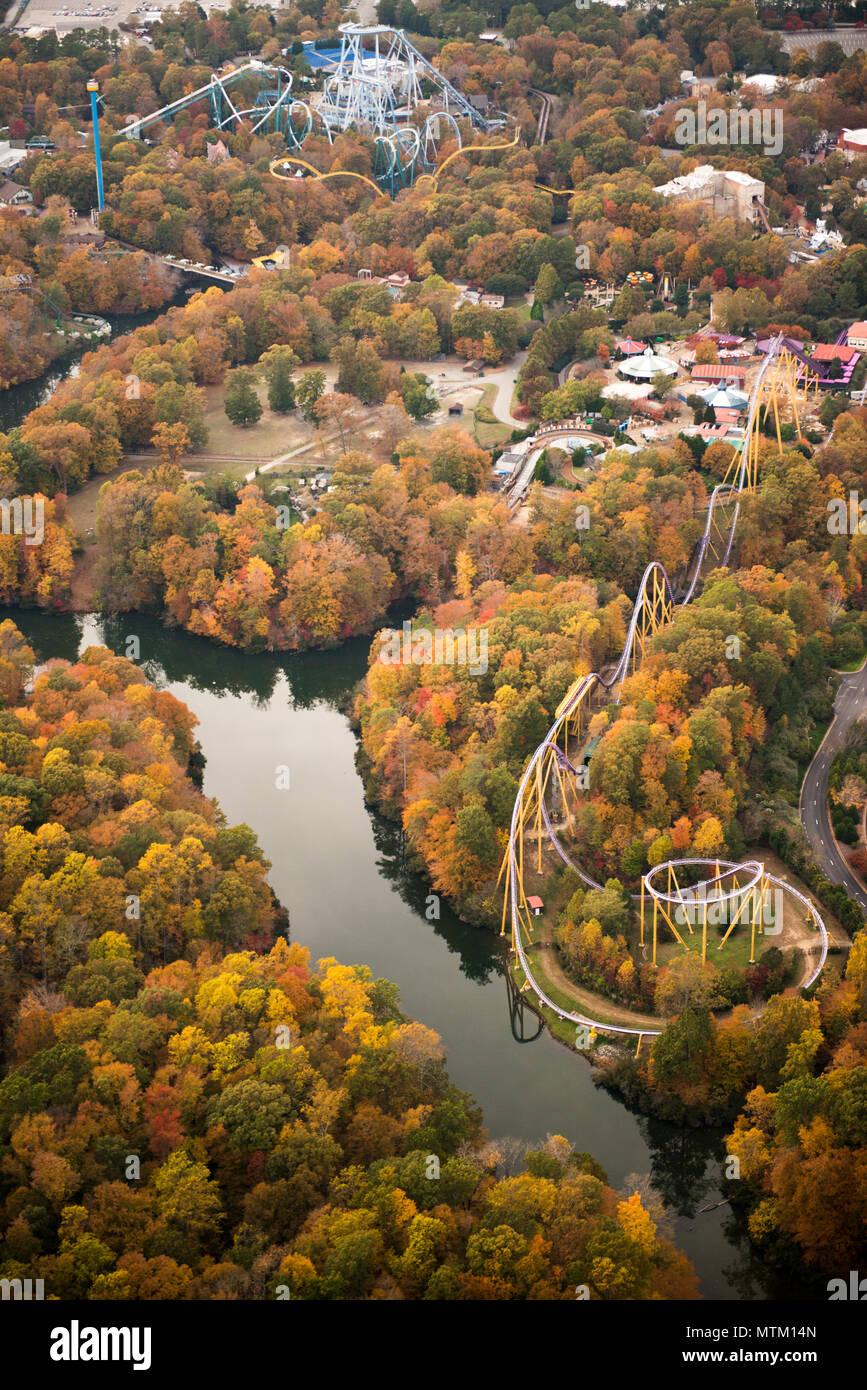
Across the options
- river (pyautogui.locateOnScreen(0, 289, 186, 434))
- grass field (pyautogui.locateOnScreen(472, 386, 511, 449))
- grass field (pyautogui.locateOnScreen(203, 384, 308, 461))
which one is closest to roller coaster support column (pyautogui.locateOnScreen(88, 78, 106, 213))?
river (pyautogui.locateOnScreen(0, 289, 186, 434))

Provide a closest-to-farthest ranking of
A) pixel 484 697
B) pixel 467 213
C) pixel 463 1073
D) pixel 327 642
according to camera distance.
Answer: pixel 463 1073, pixel 484 697, pixel 327 642, pixel 467 213

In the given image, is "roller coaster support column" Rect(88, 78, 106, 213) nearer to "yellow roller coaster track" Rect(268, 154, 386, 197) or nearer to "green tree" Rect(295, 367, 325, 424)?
"yellow roller coaster track" Rect(268, 154, 386, 197)

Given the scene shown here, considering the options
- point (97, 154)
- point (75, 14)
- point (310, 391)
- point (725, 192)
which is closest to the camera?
point (310, 391)

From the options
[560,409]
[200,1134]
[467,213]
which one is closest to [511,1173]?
[200,1134]

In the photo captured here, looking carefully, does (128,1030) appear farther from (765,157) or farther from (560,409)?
(765,157)

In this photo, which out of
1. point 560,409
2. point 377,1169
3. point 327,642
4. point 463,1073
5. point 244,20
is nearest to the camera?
point 377,1169

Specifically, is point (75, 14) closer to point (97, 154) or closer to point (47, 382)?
point (97, 154)

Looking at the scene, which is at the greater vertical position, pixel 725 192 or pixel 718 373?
pixel 725 192

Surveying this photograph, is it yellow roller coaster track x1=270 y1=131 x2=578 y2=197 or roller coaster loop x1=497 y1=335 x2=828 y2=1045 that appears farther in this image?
yellow roller coaster track x1=270 y1=131 x2=578 y2=197

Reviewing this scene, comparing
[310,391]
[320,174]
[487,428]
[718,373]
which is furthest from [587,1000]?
[320,174]
